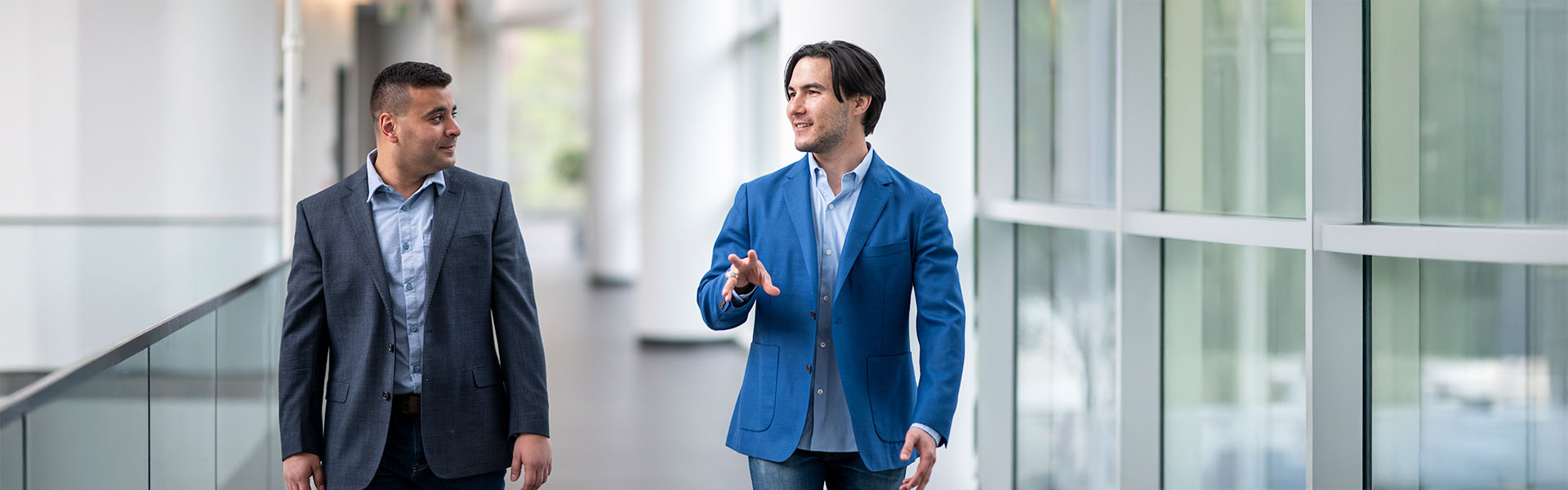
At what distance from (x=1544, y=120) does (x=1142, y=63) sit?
1.49 m

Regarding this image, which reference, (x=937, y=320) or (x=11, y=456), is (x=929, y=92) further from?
(x=11, y=456)

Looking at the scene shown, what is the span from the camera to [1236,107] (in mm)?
2891

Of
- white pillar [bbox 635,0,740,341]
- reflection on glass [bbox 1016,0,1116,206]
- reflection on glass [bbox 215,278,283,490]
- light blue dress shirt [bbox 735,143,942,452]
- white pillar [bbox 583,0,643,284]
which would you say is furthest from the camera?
white pillar [bbox 583,0,643,284]

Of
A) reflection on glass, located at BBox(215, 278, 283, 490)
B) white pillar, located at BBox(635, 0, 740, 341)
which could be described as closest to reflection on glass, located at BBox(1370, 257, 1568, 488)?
reflection on glass, located at BBox(215, 278, 283, 490)

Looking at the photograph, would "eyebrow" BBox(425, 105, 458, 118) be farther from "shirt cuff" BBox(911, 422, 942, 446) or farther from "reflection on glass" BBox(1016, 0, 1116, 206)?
"reflection on glass" BBox(1016, 0, 1116, 206)

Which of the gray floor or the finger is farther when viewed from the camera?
the gray floor

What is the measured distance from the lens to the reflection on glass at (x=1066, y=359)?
3777 millimetres

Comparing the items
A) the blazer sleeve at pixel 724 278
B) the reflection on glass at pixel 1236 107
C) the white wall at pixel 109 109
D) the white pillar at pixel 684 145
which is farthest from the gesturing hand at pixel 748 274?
the white wall at pixel 109 109

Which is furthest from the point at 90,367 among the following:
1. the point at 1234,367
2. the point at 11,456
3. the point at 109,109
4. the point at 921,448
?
the point at 109,109

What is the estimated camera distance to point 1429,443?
87.6 inches

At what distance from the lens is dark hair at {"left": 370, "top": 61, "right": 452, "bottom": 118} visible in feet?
7.76

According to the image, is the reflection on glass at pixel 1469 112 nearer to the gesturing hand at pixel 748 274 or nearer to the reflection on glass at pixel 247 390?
the gesturing hand at pixel 748 274

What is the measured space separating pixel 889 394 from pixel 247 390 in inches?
132

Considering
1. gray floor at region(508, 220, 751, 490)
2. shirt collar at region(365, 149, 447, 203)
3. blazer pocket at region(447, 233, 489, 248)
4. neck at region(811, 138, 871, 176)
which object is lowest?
gray floor at region(508, 220, 751, 490)
